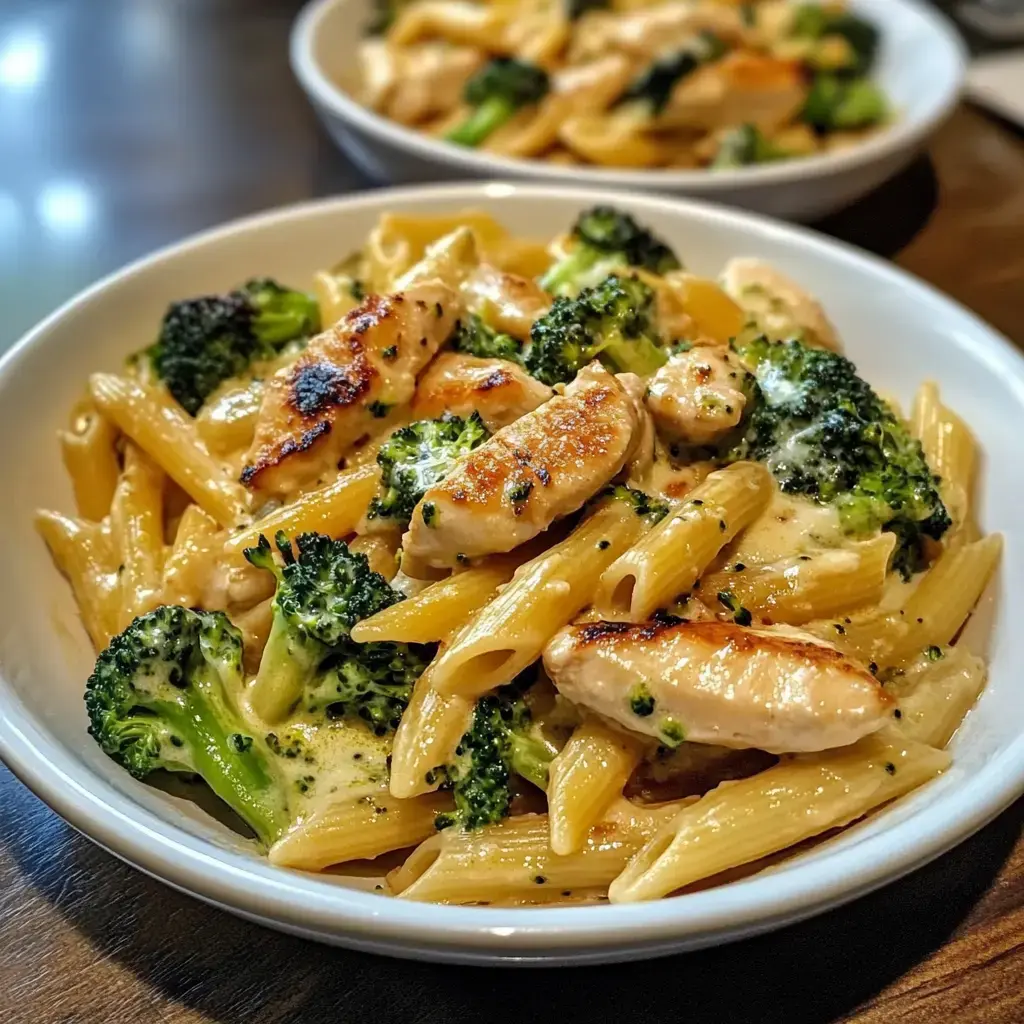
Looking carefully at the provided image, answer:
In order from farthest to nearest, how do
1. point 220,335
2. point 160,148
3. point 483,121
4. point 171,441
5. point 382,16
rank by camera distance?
A: point 382,16 → point 160,148 → point 483,121 → point 220,335 → point 171,441

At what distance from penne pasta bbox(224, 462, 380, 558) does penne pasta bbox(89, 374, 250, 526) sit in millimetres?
94

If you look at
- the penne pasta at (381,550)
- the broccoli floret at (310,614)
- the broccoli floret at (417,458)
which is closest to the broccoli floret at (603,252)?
the broccoli floret at (417,458)

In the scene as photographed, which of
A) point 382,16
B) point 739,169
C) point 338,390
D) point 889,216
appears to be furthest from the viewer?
point 382,16

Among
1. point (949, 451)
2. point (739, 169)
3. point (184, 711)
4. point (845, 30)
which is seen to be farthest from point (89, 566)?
point (845, 30)

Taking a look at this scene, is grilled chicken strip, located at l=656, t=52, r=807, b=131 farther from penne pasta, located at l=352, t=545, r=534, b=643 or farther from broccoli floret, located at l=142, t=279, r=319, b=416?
penne pasta, located at l=352, t=545, r=534, b=643

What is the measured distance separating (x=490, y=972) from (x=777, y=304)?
1.30 metres

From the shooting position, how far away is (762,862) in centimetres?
130

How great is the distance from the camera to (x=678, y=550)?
4.56ft

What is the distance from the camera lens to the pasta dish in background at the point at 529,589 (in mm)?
1288

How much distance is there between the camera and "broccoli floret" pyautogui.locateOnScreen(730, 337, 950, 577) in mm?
1566

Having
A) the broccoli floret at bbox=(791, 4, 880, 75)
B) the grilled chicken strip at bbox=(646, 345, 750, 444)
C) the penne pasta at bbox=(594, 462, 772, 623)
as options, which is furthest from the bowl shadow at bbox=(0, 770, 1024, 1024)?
the broccoli floret at bbox=(791, 4, 880, 75)

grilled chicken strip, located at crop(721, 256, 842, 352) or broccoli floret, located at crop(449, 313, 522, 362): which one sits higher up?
broccoli floret, located at crop(449, 313, 522, 362)

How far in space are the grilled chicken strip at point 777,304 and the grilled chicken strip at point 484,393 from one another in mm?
575

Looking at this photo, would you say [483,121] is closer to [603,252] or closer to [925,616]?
[603,252]
